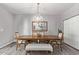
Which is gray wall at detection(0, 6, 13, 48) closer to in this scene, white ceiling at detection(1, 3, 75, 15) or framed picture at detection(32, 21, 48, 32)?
white ceiling at detection(1, 3, 75, 15)

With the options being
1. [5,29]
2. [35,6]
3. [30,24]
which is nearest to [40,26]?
[30,24]

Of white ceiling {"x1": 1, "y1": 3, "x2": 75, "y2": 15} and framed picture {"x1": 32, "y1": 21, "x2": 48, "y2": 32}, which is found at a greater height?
white ceiling {"x1": 1, "y1": 3, "x2": 75, "y2": 15}

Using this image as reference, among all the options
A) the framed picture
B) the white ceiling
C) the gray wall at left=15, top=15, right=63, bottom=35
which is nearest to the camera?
the white ceiling

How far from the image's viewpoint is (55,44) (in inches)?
182

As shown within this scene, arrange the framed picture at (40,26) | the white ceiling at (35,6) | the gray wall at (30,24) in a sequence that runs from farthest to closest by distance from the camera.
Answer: the gray wall at (30,24) → the framed picture at (40,26) → the white ceiling at (35,6)

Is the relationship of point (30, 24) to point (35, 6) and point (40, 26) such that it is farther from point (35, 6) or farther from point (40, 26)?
point (35, 6)

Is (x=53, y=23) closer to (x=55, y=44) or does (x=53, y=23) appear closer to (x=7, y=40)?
(x=55, y=44)

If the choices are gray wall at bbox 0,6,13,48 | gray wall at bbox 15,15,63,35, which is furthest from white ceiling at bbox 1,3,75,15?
gray wall at bbox 15,15,63,35

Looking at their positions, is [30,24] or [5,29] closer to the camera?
[5,29]

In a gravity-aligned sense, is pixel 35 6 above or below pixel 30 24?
above

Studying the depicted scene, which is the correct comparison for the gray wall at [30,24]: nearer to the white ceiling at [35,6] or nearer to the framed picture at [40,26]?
the framed picture at [40,26]

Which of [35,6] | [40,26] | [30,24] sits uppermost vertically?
[35,6]

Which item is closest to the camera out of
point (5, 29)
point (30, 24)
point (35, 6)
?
point (35, 6)

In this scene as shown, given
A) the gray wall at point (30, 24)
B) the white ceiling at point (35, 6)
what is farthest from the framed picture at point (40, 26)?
the white ceiling at point (35, 6)
